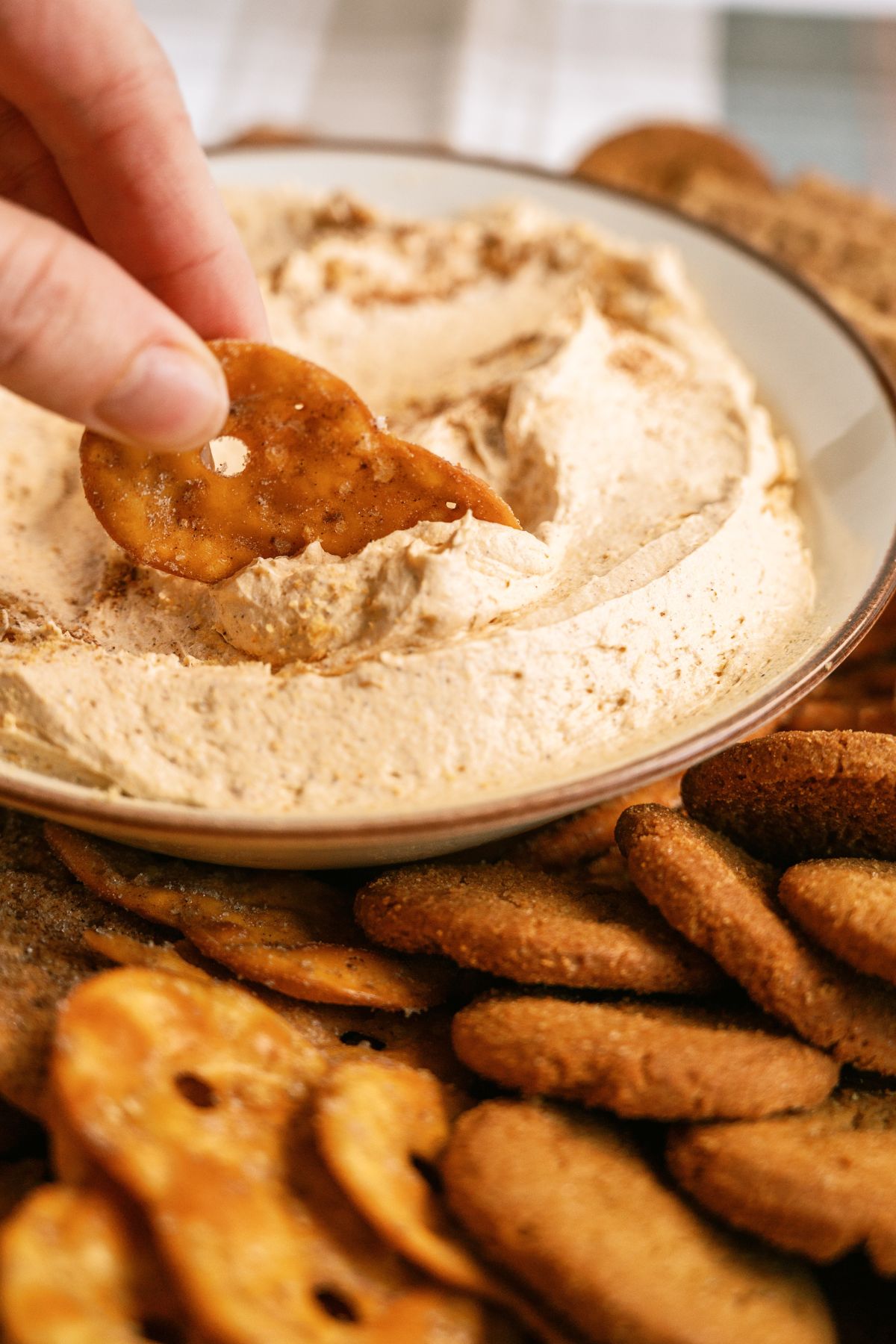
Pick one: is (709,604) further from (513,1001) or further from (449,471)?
(513,1001)

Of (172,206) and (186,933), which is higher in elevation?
(172,206)

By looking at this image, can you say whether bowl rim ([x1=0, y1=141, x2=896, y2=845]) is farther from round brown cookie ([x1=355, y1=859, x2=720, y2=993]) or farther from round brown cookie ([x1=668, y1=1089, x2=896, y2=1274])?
round brown cookie ([x1=668, y1=1089, x2=896, y2=1274])

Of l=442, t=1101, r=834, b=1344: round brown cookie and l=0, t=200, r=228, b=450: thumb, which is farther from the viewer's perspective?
l=0, t=200, r=228, b=450: thumb

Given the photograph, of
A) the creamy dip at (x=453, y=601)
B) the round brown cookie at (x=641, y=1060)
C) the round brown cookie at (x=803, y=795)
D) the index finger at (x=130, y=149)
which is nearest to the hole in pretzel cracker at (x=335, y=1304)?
the round brown cookie at (x=641, y=1060)

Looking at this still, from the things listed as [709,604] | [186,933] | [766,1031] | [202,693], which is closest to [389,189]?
[709,604]

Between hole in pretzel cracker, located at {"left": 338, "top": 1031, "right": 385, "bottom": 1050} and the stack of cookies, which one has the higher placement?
the stack of cookies

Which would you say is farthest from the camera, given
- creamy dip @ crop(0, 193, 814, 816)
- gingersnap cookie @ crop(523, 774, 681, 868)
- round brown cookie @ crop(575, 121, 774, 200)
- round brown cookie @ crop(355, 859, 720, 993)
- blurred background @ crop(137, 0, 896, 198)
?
blurred background @ crop(137, 0, 896, 198)

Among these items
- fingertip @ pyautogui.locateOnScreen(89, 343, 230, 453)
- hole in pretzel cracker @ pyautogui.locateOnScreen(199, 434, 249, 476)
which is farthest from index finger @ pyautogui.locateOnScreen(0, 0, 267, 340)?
fingertip @ pyautogui.locateOnScreen(89, 343, 230, 453)
